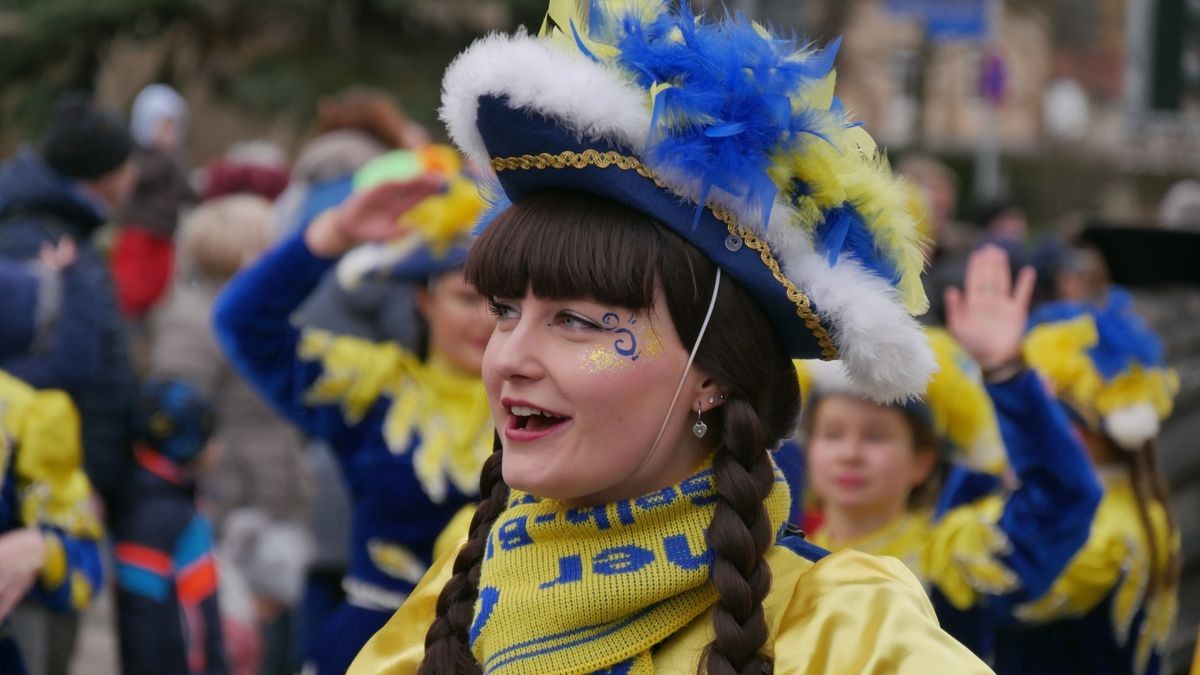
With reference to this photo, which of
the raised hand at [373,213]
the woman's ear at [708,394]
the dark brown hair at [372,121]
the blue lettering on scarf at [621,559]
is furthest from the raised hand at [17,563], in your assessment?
the dark brown hair at [372,121]

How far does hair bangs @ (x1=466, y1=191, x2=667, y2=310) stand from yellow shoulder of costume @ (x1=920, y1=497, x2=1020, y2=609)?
2.23 m

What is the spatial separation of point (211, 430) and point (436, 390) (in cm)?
108

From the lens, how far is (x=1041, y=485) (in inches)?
167

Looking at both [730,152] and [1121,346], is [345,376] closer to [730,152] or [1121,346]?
[1121,346]

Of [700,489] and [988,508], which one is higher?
[700,489]

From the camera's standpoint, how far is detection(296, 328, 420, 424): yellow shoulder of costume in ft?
16.0

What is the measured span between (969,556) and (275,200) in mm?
5188

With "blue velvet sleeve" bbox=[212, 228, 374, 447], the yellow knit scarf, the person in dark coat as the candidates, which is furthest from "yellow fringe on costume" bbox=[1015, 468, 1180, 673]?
the person in dark coat

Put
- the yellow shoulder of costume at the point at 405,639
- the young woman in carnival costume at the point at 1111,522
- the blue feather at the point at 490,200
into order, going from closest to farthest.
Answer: the blue feather at the point at 490,200
the yellow shoulder of costume at the point at 405,639
the young woman in carnival costume at the point at 1111,522

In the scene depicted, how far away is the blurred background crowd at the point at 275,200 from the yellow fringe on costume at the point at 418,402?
45 centimetres

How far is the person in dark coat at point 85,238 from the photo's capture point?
5.05 meters

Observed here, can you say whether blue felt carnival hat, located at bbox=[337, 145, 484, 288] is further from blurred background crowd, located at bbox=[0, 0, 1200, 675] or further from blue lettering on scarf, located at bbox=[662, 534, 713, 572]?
blue lettering on scarf, located at bbox=[662, 534, 713, 572]

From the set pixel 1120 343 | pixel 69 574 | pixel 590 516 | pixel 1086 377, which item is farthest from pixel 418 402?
pixel 590 516

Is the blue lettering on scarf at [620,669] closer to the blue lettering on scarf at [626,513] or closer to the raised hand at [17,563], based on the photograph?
the blue lettering on scarf at [626,513]
